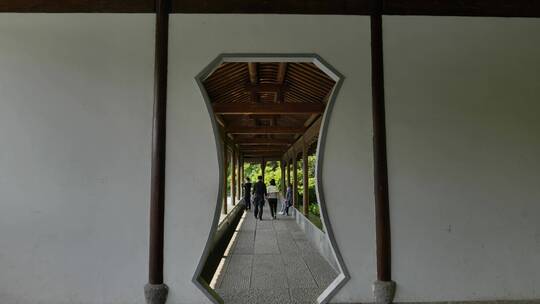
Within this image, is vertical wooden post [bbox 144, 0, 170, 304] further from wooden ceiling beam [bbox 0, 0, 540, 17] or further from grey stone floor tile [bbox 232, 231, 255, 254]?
grey stone floor tile [bbox 232, 231, 255, 254]

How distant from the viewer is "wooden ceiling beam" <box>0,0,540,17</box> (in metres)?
3.19

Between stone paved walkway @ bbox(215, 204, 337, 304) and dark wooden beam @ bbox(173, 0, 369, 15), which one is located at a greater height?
dark wooden beam @ bbox(173, 0, 369, 15)

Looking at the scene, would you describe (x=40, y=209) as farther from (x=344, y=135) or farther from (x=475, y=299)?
(x=475, y=299)

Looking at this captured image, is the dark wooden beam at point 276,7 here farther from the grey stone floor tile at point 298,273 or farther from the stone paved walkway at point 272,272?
the grey stone floor tile at point 298,273

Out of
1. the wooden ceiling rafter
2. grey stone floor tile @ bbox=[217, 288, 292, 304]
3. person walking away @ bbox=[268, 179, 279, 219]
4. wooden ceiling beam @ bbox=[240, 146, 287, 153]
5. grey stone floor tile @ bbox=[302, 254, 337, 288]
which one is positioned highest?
the wooden ceiling rafter

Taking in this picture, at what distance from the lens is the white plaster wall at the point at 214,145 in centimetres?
302

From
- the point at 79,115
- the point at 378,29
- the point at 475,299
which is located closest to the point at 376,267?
the point at 475,299

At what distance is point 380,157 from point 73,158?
9.37ft

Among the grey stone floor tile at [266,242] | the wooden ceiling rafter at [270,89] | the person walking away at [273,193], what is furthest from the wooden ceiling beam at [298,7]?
the person walking away at [273,193]

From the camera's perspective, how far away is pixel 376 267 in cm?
306

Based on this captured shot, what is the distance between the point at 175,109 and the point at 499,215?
3.25m

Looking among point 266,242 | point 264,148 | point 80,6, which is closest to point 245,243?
point 266,242

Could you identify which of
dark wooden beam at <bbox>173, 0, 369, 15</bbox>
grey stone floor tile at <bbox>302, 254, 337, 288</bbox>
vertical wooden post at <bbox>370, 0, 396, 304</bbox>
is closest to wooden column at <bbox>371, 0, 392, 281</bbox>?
vertical wooden post at <bbox>370, 0, 396, 304</bbox>

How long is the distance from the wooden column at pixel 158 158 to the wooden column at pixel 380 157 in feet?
6.48
